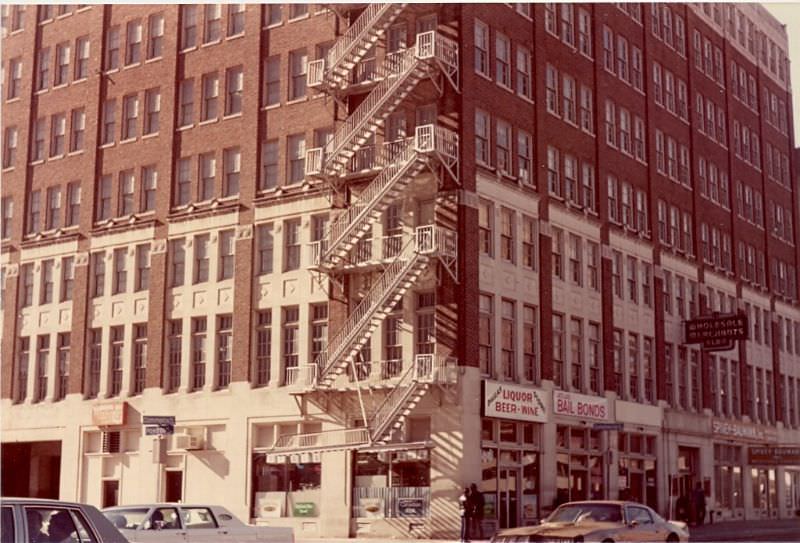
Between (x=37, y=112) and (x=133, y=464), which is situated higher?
(x=37, y=112)

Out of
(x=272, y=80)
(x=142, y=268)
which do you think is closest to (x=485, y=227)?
(x=272, y=80)

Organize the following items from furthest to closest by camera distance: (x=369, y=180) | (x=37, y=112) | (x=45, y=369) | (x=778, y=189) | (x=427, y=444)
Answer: (x=778, y=189)
(x=37, y=112)
(x=45, y=369)
(x=369, y=180)
(x=427, y=444)

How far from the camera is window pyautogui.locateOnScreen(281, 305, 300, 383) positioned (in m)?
43.6

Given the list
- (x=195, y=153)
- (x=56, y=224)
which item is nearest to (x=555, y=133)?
(x=195, y=153)

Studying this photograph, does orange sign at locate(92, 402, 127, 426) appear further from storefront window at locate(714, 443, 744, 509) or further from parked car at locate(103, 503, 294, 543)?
storefront window at locate(714, 443, 744, 509)

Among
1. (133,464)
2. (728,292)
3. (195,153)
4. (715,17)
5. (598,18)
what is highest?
(715,17)

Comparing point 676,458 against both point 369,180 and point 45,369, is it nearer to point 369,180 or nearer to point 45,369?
point 369,180

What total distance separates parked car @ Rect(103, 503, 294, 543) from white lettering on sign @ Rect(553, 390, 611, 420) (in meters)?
21.5

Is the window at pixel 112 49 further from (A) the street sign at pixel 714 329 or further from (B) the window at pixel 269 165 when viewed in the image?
(A) the street sign at pixel 714 329

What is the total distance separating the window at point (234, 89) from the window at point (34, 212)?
37.5 feet

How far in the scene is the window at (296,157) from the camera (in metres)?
45.2

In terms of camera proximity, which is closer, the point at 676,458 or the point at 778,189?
the point at 676,458

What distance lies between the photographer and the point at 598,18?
5228 cm

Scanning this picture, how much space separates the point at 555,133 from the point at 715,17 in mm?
21448
